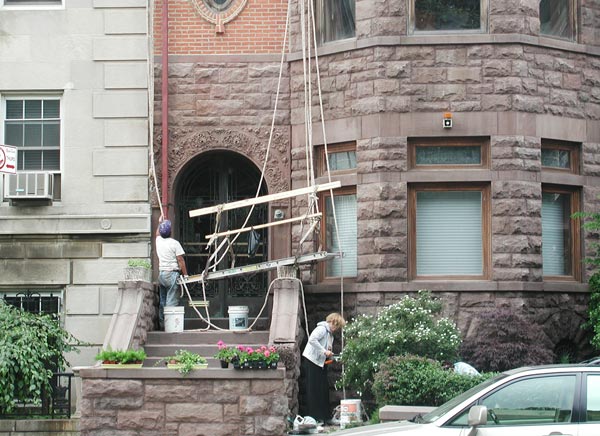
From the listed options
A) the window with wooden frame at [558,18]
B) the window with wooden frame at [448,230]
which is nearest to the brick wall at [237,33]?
the window with wooden frame at [448,230]

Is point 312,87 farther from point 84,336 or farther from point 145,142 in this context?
point 84,336

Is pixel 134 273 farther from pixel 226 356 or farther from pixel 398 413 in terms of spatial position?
pixel 398 413

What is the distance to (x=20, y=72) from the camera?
20406 mm

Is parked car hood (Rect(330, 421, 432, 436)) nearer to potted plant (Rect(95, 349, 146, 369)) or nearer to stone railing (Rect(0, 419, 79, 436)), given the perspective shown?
potted plant (Rect(95, 349, 146, 369))

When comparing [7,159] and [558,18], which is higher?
[558,18]

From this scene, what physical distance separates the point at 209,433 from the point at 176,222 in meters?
5.83

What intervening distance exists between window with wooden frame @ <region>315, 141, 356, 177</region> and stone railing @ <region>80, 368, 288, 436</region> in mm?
5126

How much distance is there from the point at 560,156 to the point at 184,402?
7.66m

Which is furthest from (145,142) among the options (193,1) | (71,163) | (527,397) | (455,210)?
(527,397)

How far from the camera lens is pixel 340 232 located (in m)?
19.7

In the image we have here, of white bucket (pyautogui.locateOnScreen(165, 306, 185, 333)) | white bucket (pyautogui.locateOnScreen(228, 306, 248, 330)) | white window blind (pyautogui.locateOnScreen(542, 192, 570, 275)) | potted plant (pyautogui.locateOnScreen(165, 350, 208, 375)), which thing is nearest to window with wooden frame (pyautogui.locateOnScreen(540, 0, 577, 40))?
white window blind (pyautogui.locateOnScreen(542, 192, 570, 275))

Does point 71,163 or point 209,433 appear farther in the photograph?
point 71,163

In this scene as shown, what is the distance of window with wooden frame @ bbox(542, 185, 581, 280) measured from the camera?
1928 centimetres

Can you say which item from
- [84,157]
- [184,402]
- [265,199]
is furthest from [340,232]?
[184,402]
